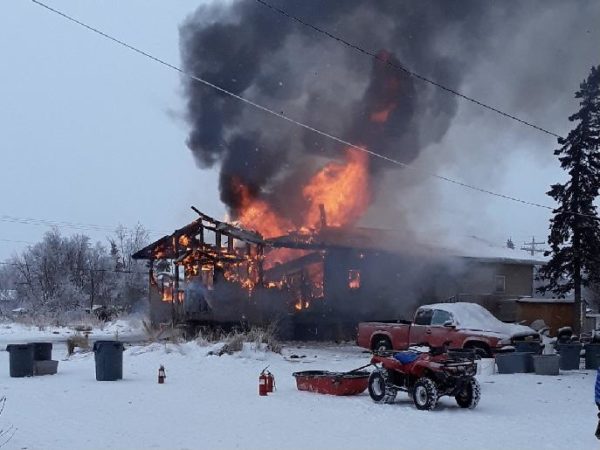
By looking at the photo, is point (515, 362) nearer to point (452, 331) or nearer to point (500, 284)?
point (452, 331)

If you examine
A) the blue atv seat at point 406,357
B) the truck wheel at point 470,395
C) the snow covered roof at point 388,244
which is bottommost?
the truck wheel at point 470,395

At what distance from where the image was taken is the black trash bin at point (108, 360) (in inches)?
552

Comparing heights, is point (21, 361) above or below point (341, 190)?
below

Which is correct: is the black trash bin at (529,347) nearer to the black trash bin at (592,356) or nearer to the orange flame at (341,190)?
the black trash bin at (592,356)

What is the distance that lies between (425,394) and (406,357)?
2.89ft

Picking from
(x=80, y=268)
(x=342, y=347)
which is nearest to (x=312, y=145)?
(x=342, y=347)

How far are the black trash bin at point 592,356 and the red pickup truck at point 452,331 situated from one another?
1258mm

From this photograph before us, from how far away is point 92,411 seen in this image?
10531mm

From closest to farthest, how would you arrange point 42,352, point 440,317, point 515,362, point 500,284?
1. point 42,352
2. point 515,362
3. point 440,317
4. point 500,284

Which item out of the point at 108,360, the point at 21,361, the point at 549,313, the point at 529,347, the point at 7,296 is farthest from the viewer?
the point at 7,296

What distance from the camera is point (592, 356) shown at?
17016 mm

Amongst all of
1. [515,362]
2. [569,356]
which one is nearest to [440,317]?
[515,362]

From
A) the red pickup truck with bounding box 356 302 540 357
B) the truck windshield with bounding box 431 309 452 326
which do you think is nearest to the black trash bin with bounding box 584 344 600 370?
the red pickup truck with bounding box 356 302 540 357

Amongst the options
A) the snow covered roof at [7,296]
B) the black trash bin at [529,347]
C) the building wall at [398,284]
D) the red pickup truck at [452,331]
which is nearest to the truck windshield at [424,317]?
the red pickup truck at [452,331]
